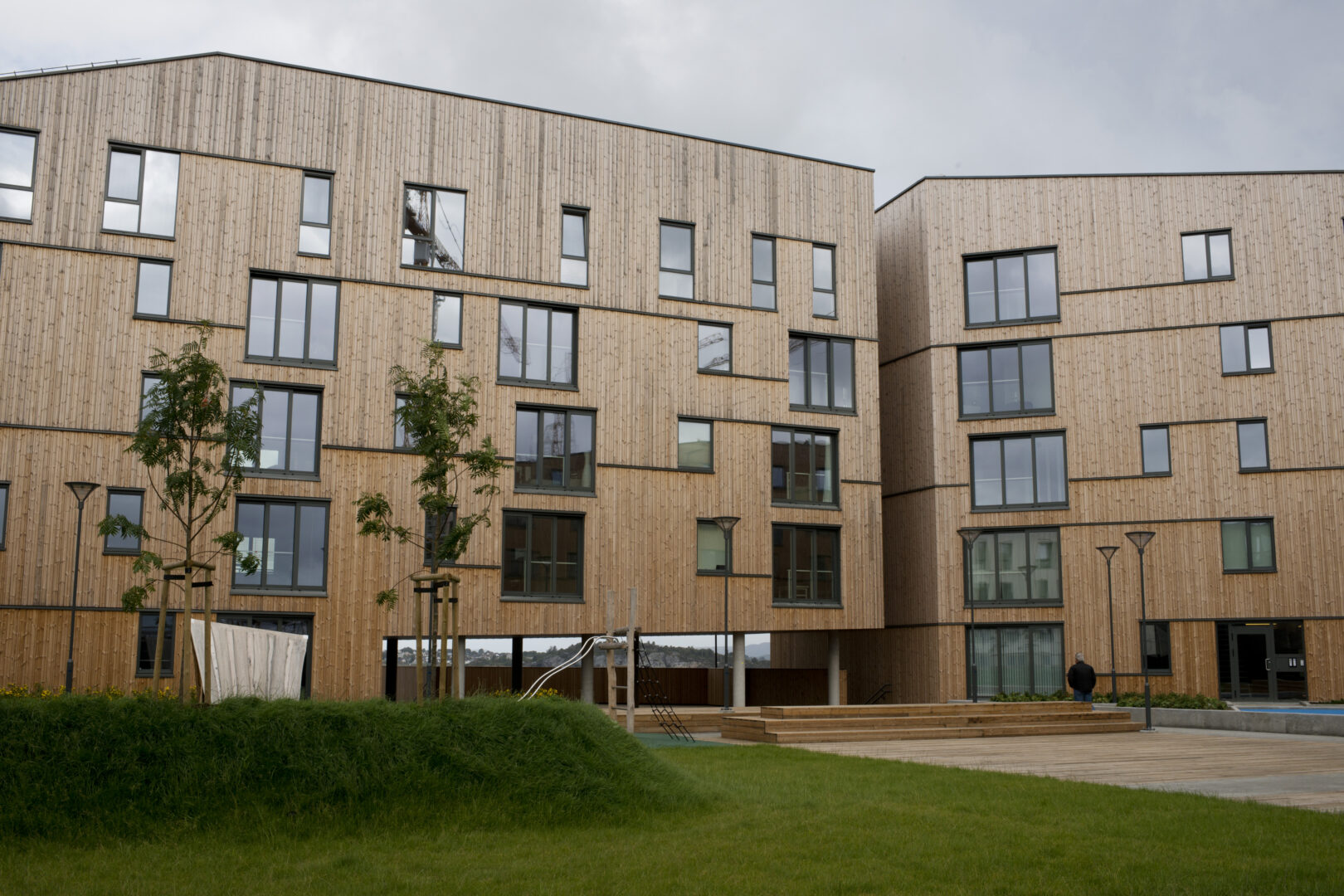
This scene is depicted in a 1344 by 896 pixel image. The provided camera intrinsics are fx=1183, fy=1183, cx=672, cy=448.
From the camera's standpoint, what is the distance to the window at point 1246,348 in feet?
95.2

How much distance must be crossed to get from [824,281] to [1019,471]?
23.1 feet

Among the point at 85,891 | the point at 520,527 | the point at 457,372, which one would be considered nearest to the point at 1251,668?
the point at 520,527

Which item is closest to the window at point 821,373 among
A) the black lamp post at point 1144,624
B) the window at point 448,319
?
the black lamp post at point 1144,624

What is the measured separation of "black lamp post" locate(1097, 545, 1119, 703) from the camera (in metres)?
26.1

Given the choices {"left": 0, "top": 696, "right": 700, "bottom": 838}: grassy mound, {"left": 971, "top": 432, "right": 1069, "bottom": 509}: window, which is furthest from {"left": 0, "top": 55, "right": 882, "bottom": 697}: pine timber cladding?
{"left": 0, "top": 696, "right": 700, "bottom": 838}: grassy mound

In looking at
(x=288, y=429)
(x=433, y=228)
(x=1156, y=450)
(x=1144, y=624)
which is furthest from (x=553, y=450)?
(x=1156, y=450)

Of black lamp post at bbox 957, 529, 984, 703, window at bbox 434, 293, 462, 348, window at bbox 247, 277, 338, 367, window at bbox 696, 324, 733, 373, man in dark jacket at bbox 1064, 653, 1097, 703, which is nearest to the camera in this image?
man in dark jacket at bbox 1064, 653, 1097, 703

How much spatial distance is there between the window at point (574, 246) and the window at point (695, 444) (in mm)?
4112

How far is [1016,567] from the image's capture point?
3016 cm

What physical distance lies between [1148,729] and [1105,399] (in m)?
10.5

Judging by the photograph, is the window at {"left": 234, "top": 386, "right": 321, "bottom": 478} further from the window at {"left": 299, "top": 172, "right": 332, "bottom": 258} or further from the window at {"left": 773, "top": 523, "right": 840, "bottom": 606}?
the window at {"left": 773, "top": 523, "right": 840, "bottom": 606}

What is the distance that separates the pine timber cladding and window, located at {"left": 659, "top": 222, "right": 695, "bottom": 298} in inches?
10.2

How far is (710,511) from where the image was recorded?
27.7 metres

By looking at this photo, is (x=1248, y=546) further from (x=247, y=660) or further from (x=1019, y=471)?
(x=247, y=660)
